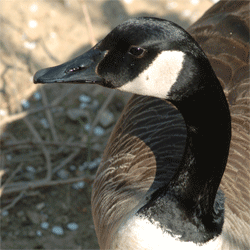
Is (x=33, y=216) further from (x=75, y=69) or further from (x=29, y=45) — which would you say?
(x=29, y=45)

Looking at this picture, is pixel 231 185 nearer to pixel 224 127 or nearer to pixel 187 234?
pixel 187 234

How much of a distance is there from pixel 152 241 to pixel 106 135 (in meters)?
1.99

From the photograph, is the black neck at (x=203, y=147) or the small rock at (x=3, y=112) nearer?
the black neck at (x=203, y=147)

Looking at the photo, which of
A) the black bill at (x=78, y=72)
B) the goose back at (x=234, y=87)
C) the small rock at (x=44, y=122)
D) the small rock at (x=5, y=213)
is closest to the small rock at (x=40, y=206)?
the small rock at (x=5, y=213)

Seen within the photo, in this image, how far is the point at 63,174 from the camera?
341cm

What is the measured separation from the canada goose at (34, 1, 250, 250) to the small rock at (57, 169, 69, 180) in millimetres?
880

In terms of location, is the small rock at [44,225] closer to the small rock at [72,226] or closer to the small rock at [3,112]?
the small rock at [72,226]

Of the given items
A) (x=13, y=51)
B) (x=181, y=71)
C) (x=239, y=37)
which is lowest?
(x=13, y=51)

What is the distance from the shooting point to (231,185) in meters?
2.12

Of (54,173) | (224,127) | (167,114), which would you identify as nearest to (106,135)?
(54,173)

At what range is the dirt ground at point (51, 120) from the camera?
3.09m

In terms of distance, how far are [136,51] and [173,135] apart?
3.09 feet

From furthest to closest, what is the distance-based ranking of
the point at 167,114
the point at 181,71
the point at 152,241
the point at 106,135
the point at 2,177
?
1. the point at 106,135
2. the point at 2,177
3. the point at 167,114
4. the point at 152,241
5. the point at 181,71

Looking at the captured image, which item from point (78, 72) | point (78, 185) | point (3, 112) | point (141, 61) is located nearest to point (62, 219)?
point (78, 185)
